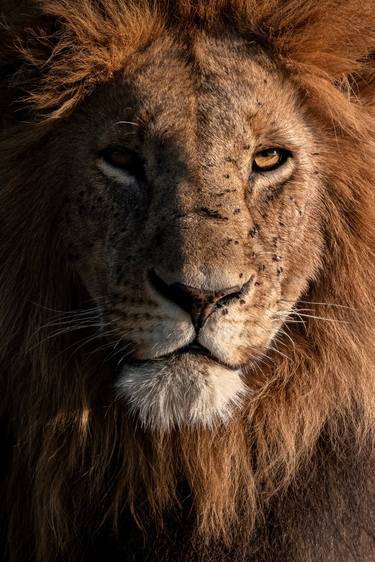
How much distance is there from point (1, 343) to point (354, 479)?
149cm

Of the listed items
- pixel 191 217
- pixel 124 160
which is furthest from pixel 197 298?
pixel 124 160

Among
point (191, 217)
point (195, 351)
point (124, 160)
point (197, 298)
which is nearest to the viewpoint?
point (197, 298)

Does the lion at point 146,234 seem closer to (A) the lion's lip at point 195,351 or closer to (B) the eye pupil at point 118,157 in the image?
(B) the eye pupil at point 118,157

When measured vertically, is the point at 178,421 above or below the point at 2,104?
below

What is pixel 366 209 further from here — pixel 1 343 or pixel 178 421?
pixel 1 343

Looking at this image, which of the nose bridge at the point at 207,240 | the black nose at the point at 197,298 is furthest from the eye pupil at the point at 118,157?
the black nose at the point at 197,298

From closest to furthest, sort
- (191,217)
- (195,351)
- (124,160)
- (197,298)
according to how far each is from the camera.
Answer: (197,298)
(195,351)
(191,217)
(124,160)

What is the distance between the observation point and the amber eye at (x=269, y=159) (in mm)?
3513

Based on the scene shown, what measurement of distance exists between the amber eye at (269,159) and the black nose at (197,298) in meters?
0.62

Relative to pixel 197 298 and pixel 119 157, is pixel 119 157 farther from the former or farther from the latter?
pixel 197 298

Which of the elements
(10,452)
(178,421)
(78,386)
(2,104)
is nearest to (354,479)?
(178,421)

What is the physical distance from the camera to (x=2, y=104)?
3.68 metres

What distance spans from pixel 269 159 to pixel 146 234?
0.60m

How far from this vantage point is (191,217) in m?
3.19
